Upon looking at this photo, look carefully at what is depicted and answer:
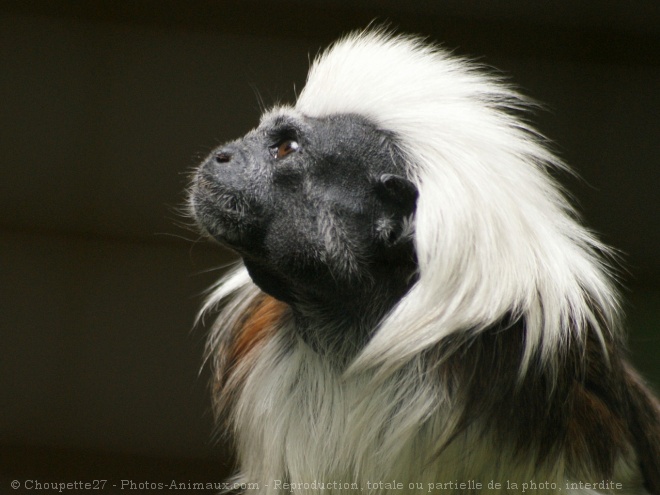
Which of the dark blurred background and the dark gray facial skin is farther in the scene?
the dark blurred background

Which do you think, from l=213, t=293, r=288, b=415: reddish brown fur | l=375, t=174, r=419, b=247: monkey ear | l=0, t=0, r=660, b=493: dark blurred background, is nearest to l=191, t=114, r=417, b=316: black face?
l=375, t=174, r=419, b=247: monkey ear

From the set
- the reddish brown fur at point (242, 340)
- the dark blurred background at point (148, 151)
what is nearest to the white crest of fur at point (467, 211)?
the reddish brown fur at point (242, 340)

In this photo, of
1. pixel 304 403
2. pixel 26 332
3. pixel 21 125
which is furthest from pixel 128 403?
pixel 304 403

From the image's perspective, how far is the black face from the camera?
1450 mm

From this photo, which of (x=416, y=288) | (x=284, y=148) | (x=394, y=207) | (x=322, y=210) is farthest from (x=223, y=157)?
(x=416, y=288)

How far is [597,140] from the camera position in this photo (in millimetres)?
2465

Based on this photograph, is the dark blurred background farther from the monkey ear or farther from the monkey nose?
the monkey ear

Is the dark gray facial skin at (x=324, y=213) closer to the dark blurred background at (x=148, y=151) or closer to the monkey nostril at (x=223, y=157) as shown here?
the monkey nostril at (x=223, y=157)

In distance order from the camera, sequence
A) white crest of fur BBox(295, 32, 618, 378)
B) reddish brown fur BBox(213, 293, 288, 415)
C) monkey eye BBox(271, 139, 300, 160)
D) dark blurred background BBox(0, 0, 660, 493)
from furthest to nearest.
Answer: dark blurred background BBox(0, 0, 660, 493) < reddish brown fur BBox(213, 293, 288, 415) < monkey eye BBox(271, 139, 300, 160) < white crest of fur BBox(295, 32, 618, 378)

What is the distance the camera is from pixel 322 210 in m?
1.46

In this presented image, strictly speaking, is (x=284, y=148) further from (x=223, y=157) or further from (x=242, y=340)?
(x=242, y=340)

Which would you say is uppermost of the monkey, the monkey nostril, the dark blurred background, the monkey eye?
the dark blurred background

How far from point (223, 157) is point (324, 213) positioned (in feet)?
0.71

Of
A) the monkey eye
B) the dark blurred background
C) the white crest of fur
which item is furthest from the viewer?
the dark blurred background
